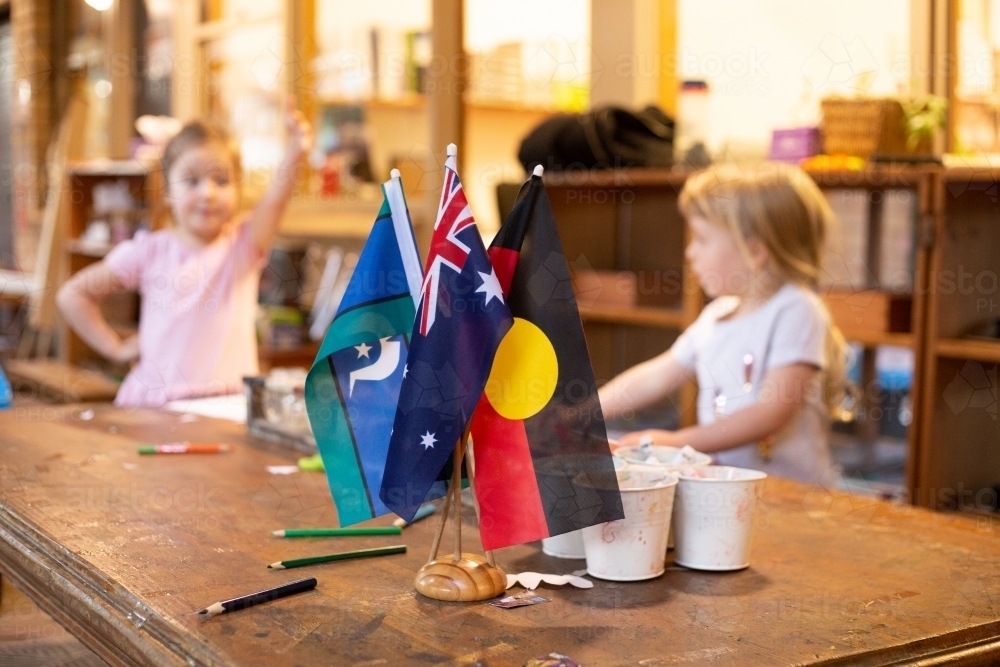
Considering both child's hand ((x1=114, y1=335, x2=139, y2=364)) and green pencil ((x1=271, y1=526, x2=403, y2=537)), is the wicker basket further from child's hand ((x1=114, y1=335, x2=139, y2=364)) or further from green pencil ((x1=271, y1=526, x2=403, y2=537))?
green pencil ((x1=271, y1=526, x2=403, y2=537))

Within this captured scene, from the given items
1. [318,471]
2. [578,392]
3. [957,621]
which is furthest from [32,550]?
[957,621]

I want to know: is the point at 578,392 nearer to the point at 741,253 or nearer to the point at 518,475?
the point at 518,475

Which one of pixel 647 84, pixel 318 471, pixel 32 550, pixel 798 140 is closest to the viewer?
pixel 32 550

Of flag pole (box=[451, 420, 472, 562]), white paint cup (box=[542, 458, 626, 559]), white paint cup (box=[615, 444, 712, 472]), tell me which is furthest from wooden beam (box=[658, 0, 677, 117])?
flag pole (box=[451, 420, 472, 562])

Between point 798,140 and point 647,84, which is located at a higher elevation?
point 647,84

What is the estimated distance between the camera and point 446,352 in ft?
3.43

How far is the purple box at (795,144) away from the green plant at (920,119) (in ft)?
0.71

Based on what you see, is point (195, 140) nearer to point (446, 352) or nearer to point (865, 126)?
point (865, 126)

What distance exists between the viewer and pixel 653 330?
371 centimetres

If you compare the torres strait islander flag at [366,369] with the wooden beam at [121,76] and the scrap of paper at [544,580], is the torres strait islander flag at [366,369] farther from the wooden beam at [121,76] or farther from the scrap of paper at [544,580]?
the wooden beam at [121,76]

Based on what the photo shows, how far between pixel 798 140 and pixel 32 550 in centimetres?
217

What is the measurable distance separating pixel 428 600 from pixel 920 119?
210 centimetres

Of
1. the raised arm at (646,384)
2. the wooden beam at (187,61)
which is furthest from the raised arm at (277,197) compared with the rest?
the wooden beam at (187,61)

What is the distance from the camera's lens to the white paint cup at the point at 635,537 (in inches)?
43.3
